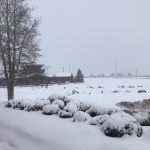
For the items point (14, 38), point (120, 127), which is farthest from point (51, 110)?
point (14, 38)

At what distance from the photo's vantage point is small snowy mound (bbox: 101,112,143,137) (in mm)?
9526

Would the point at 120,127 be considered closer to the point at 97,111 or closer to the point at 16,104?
the point at 97,111

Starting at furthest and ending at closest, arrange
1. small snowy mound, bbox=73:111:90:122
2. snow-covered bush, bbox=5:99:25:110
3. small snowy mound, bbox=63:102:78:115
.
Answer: snow-covered bush, bbox=5:99:25:110 < small snowy mound, bbox=63:102:78:115 < small snowy mound, bbox=73:111:90:122

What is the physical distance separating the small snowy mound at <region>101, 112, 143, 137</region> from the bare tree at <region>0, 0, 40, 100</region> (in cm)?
1443

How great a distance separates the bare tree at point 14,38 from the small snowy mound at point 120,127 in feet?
47.3

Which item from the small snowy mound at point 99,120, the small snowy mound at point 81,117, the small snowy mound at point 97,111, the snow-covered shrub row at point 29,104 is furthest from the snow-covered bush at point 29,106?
the small snowy mound at point 99,120

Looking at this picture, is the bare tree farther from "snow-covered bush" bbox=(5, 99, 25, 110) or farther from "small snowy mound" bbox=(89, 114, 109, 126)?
"small snowy mound" bbox=(89, 114, 109, 126)

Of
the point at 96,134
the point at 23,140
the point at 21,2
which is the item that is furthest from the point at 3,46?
the point at 96,134

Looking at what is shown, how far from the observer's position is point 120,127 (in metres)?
9.55

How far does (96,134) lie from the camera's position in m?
9.88

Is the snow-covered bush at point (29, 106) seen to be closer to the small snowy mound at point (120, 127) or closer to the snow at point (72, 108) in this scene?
the snow at point (72, 108)

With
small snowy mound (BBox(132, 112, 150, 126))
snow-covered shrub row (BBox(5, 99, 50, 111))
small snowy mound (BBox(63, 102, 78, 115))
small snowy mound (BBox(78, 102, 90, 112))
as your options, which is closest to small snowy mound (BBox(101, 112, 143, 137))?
small snowy mound (BBox(132, 112, 150, 126))

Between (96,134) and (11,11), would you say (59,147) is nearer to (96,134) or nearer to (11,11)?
(96,134)

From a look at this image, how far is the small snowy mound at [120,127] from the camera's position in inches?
375
